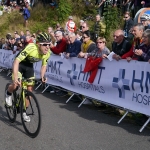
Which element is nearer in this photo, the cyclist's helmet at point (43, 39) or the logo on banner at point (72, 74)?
the cyclist's helmet at point (43, 39)

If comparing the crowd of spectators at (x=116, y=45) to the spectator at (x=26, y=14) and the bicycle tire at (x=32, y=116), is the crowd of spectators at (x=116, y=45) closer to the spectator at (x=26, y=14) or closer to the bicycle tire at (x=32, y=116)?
the bicycle tire at (x=32, y=116)

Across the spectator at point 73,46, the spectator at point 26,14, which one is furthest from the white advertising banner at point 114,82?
the spectator at point 26,14

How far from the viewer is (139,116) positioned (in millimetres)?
7449

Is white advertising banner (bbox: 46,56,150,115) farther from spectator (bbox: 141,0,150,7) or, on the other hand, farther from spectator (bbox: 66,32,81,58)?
spectator (bbox: 141,0,150,7)

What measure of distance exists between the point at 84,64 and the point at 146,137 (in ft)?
9.75

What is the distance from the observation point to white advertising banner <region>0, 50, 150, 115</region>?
6.54 meters

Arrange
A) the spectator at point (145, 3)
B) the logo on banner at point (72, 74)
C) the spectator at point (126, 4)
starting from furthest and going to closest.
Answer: the spectator at point (126, 4), the spectator at point (145, 3), the logo on banner at point (72, 74)

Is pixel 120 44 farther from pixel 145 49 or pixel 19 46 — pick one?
pixel 19 46

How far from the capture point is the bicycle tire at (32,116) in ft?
19.3

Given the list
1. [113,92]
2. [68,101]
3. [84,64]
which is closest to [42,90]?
[68,101]

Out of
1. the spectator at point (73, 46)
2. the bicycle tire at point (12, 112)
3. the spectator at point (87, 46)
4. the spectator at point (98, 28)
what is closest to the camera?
the bicycle tire at point (12, 112)

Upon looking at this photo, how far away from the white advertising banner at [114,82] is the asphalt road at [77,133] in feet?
1.47

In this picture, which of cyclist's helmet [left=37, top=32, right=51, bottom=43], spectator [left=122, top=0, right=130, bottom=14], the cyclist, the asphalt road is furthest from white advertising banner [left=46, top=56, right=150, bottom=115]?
spectator [left=122, top=0, right=130, bottom=14]

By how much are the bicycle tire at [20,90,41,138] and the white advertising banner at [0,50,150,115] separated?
6.70ft
